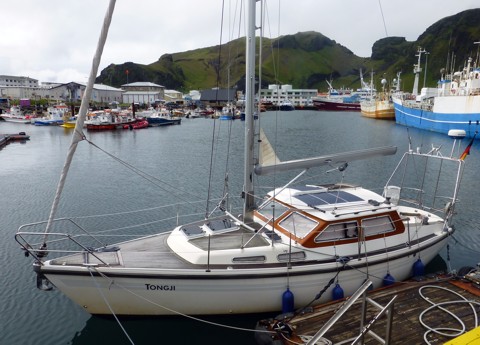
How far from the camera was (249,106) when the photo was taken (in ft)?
39.1

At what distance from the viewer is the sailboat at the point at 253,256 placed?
10055mm

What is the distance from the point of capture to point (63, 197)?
86.6 ft

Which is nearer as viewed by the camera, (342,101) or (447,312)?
(447,312)

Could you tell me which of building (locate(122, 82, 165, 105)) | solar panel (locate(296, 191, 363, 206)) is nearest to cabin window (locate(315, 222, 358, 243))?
solar panel (locate(296, 191, 363, 206))

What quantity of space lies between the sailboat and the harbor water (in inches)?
36.6

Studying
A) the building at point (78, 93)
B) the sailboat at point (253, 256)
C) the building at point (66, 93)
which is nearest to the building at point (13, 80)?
the building at point (66, 93)

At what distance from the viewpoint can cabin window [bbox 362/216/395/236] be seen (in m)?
11.8

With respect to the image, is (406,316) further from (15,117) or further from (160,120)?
(15,117)

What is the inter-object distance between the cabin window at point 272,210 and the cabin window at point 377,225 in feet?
8.82

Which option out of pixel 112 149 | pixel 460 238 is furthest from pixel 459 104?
pixel 112 149

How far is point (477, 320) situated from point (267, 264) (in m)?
5.58

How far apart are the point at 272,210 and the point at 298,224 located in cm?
134

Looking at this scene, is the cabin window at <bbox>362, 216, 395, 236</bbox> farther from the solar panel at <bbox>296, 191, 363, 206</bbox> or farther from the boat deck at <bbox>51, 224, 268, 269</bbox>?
the boat deck at <bbox>51, 224, 268, 269</bbox>

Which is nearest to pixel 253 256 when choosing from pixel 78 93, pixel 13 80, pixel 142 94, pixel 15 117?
pixel 15 117
